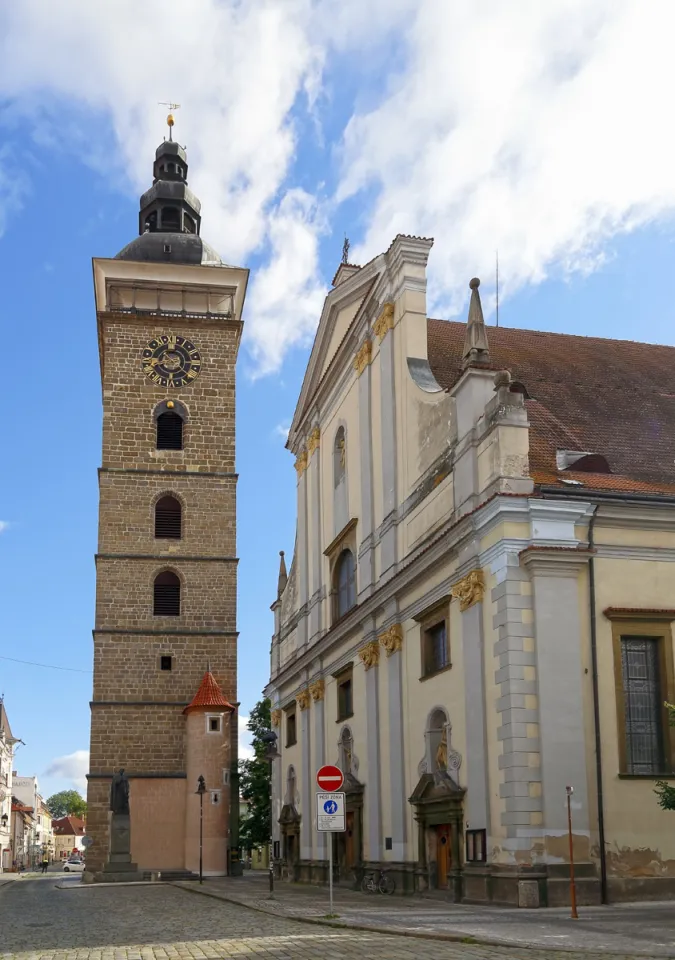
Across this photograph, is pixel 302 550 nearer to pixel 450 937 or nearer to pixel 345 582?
pixel 345 582

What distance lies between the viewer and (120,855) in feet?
141

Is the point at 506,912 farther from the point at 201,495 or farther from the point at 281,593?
the point at 201,495

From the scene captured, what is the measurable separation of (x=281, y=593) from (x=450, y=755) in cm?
1900

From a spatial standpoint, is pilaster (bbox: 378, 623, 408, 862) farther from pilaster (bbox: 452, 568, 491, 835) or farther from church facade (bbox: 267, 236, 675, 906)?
pilaster (bbox: 452, 568, 491, 835)

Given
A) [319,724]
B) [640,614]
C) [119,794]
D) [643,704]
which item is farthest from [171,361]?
[643,704]

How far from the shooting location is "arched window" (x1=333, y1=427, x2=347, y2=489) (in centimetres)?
3316

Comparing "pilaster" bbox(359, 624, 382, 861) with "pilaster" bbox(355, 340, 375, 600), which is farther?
"pilaster" bbox(355, 340, 375, 600)

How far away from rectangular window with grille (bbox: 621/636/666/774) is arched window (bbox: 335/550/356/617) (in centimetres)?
1125

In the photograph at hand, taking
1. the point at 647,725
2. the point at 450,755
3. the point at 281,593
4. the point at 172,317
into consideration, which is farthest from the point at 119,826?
the point at 647,725

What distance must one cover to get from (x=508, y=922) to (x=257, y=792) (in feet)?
131

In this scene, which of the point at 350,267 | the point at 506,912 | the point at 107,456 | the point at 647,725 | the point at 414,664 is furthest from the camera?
the point at 107,456

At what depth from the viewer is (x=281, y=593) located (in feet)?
134

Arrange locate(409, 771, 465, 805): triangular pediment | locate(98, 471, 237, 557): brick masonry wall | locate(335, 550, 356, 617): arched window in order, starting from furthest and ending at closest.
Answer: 1. locate(98, 471, 237, 557): brick masonry wall
2. locate(335, 550, 356, 617): arched window
3. locate(409, 771, 465, 805): triangular pediment

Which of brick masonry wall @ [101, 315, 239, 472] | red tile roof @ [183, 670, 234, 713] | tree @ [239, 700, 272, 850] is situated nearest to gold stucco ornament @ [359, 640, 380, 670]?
red tile roof @ [183, 670, 234, 713]
